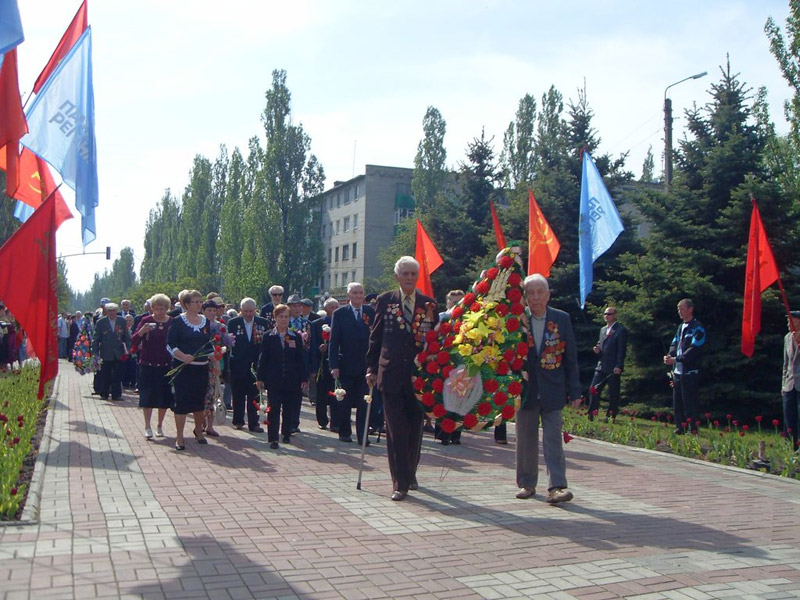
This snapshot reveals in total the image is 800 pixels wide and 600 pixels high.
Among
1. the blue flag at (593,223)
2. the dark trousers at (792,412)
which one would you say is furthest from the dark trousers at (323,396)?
the dark trousers at (792,412)

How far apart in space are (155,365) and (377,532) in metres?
5.82

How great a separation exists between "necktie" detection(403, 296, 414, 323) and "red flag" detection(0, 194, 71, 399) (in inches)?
118

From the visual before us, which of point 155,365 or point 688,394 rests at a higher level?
point 155,365

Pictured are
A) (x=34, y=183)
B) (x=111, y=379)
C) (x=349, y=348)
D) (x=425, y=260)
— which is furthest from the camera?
(x=111, y=379)

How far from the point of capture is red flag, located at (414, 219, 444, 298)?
12.8 meters

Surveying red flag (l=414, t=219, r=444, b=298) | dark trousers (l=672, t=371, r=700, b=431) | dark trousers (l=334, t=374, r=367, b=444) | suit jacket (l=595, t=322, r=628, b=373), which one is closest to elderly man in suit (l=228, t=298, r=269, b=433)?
dark trousers (l=334, t=374, r=367, b=444)

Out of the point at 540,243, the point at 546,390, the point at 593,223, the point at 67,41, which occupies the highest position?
the point at 67,41

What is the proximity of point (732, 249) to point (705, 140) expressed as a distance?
2.57m

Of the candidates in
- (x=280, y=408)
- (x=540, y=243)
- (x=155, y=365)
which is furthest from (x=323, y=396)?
(x=540, y=243)

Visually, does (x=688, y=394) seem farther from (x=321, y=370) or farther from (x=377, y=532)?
(x=377, y=532)

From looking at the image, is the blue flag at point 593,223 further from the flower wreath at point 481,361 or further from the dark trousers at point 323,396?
the flower wreath at point 481,361

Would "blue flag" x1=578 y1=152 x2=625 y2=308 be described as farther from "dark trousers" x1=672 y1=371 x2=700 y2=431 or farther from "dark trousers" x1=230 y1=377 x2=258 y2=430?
"dark trousers" x1=230 y1=377 x2=258 y2=430

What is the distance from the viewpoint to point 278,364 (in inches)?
421

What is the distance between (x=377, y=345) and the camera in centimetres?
771
